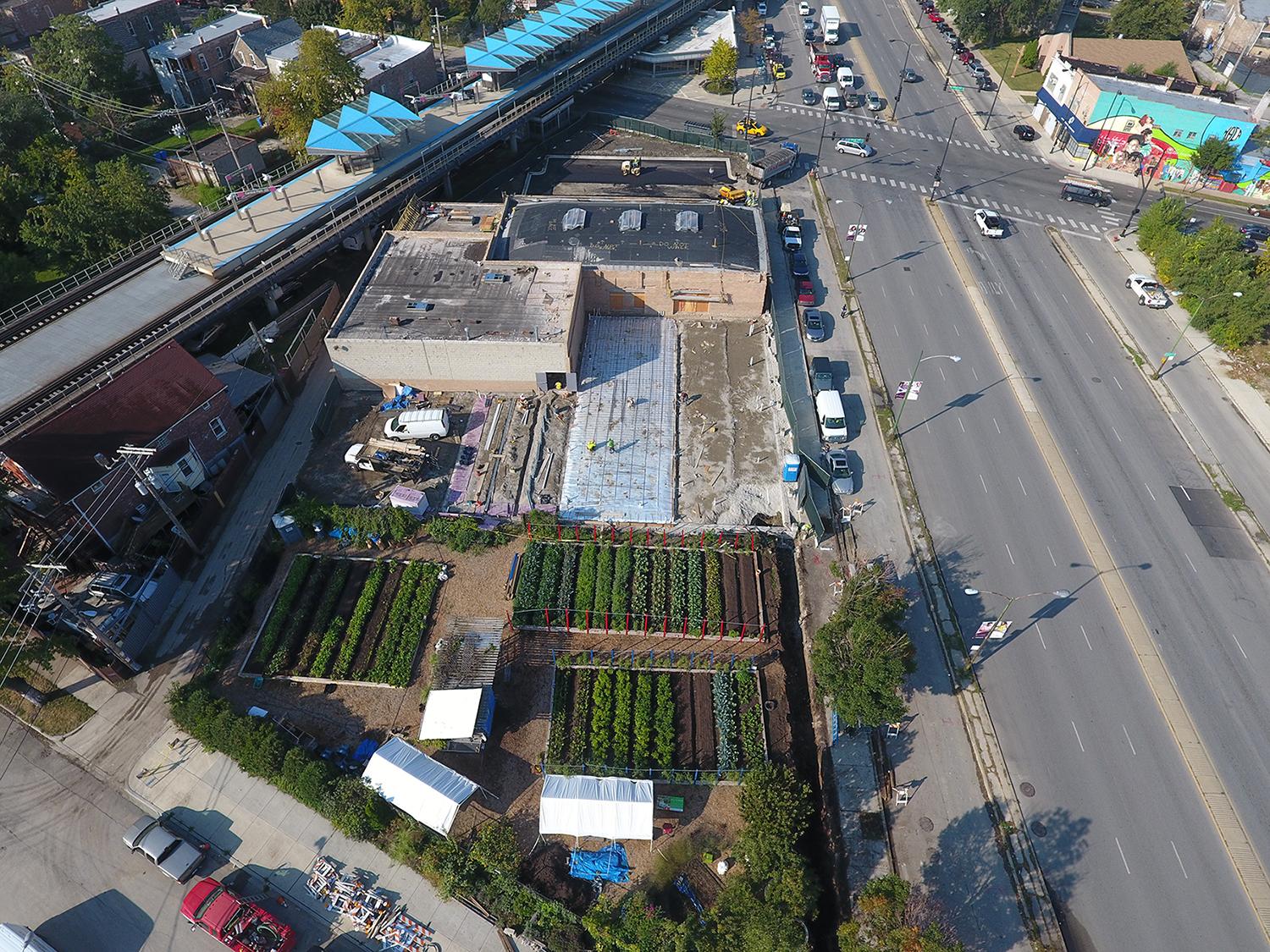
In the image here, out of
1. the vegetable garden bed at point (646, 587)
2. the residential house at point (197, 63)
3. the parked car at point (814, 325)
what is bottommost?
the vegetable garden bed at point (646, 587)

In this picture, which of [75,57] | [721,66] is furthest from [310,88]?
[721,66]

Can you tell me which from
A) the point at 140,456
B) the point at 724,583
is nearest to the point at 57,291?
the point at 140,456

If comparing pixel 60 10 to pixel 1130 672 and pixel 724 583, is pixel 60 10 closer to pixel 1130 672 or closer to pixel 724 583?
pixel 724 583

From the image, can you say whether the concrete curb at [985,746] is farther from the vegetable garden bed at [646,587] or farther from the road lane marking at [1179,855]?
the vegetable garden bed at [646,587]

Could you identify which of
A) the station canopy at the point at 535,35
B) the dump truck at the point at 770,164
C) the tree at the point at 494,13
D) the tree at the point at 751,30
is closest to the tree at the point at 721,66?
the station canopy at the point at 535,35

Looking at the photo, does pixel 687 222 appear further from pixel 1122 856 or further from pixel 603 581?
pixel 1122 856

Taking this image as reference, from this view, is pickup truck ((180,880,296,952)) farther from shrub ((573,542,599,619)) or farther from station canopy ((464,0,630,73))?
station canopy ((464,0,630,73))

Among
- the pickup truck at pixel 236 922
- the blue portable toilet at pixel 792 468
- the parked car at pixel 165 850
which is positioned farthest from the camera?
the blue portable toilet at pixel 792 468
